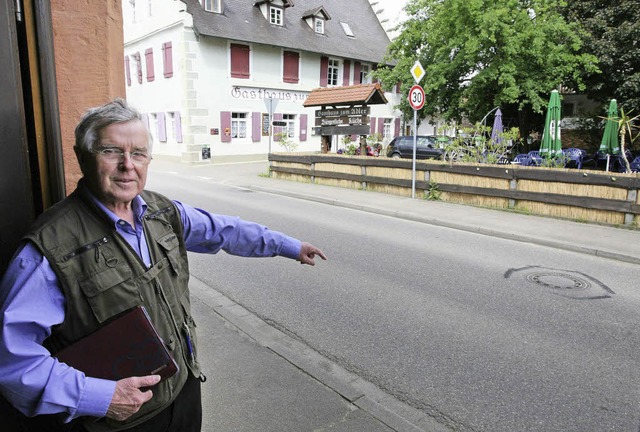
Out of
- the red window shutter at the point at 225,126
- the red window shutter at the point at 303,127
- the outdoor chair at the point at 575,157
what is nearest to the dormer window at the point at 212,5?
the red window shutter at the point at 225,126

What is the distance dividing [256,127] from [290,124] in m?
2.88

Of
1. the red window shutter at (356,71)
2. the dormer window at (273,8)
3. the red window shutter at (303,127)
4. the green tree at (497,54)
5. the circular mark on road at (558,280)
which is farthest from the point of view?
the red window shutter at (356,71)

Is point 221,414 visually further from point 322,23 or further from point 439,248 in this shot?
point 322,23

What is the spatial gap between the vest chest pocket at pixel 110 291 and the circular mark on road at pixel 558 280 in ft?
19.2

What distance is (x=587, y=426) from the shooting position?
3.25 metres

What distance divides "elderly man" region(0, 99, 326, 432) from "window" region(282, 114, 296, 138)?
2813 centimetres

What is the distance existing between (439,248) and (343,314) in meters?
3.52

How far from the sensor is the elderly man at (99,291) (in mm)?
1464

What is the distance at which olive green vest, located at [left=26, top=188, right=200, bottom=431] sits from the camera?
1.56 meters

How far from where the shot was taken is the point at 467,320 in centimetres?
503

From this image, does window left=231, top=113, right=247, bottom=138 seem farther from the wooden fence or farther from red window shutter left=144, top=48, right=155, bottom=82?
the wooden fence

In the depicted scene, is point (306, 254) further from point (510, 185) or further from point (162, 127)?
point (162, 127)

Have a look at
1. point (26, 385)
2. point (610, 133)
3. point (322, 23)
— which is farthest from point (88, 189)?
point (322, 23)

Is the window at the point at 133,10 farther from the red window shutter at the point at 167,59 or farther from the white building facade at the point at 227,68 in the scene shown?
the red window shutter at the point at 167,59
